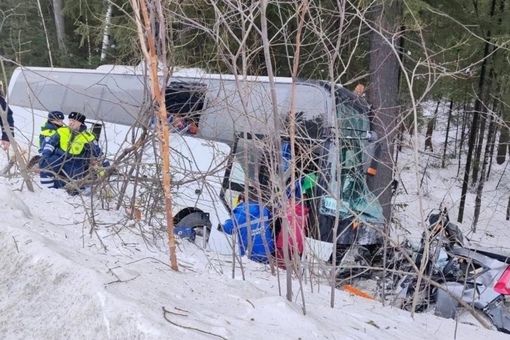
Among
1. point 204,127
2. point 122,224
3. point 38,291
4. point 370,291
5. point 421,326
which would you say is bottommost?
point 370,291

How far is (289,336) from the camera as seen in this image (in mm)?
2477

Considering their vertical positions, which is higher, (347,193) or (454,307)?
(347,193)

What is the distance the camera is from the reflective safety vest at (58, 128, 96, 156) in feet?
18.9

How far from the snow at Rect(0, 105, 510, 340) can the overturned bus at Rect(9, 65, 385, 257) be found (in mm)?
729

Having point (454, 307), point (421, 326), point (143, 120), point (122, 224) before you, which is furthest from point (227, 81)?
point (454, 307)

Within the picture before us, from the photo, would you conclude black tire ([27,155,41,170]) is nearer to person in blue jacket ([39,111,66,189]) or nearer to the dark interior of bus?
person in blue jacket ([39,111,66,189])

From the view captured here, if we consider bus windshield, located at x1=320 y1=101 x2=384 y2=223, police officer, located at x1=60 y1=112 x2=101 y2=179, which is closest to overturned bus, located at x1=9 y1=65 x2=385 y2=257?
bus windshield, located at x1=320 y1=101 x2=384 y2=223

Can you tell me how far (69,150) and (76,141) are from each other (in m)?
0.18

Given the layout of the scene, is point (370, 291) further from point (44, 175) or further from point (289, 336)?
point (44, 175)

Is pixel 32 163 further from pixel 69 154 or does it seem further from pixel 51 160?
pixel 69 154

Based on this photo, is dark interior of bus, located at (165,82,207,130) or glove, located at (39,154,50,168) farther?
glove, located at (39,154,50,168)

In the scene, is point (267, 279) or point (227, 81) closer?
point (267, 279)

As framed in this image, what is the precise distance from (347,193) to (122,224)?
256 centimetres

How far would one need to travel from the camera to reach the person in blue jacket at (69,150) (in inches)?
221
